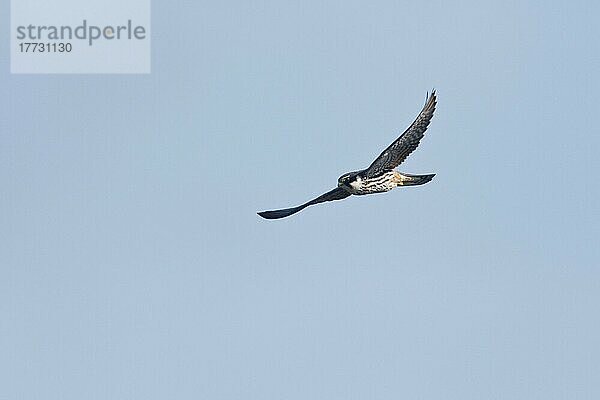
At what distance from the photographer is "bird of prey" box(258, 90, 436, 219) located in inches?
2901

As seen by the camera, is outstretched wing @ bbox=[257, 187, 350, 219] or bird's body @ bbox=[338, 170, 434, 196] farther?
outstretched wing @ bbox=[257, 187, 350, 219]

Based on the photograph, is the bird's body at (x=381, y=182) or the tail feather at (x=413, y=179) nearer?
the bird's body at (x=381, y=182)

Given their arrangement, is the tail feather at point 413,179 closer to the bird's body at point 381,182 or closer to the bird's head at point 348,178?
the bird's body at point 381,182

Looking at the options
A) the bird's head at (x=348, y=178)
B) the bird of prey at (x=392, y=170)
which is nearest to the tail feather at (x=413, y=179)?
the bird of prey at (x=392, y=170)

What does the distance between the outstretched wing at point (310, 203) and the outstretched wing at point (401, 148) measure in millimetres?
1712

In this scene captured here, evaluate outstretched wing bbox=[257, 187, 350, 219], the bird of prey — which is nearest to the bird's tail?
the bird of prey

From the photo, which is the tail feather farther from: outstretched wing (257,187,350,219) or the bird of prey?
outstretched wing (257,187,350,219)

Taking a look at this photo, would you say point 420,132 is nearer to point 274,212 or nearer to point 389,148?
point 389,148

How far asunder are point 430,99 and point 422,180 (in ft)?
8.35

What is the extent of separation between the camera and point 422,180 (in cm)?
7419

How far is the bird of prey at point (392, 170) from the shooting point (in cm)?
7369

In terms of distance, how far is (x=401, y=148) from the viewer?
242ft

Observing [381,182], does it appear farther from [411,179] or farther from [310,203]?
[310,203]

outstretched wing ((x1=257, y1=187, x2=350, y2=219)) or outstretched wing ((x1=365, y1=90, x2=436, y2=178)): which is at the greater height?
outstretched wing ((x1=365, y1=90, x2=436, y2=178))
